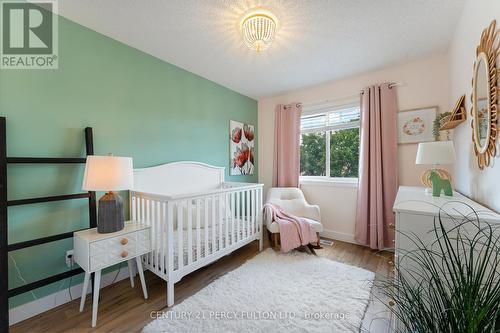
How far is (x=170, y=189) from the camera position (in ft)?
7.78

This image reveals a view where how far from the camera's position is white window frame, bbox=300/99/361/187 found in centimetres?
295

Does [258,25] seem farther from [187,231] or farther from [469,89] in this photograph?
[187,231]

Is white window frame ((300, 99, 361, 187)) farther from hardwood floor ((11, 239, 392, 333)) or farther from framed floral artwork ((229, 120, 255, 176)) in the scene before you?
hardwood floor ((11, 239, 392, 333))

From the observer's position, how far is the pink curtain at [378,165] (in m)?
2.55

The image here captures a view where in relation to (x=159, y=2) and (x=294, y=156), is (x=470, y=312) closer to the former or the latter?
(x=159, y=2)

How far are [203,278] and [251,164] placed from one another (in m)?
2.06

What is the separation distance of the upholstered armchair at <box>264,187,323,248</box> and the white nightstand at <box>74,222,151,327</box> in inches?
55.6

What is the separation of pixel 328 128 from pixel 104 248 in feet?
9.88

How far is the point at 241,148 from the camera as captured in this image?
3471mm

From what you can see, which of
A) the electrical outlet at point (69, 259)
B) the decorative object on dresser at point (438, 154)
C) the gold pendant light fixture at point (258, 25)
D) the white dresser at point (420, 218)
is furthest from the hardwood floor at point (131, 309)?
the gold pendant light fixture at point (258, 25)

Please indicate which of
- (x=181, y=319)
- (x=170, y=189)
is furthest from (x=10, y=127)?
(x=181, y=319)

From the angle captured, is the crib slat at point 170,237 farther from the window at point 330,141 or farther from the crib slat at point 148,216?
the window at point 330,141

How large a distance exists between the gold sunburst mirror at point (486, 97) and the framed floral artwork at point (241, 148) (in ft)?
8.55

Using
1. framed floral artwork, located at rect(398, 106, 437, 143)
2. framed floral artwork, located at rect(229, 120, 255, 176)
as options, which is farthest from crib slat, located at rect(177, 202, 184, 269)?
framed floral artwork, located at rect(398, 106, 437, 143)
